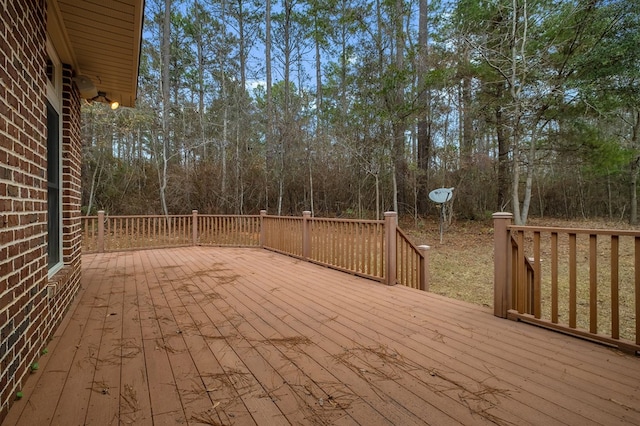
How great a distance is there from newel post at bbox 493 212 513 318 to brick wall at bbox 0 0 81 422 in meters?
3.21

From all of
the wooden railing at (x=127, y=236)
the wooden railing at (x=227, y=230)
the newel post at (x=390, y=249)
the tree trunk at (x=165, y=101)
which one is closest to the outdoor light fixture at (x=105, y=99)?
the wooden railing at (x=127, y=236)

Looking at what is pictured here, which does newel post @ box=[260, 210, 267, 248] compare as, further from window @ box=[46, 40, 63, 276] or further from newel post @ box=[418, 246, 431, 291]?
window @ box=[46, 40, 63, 276]

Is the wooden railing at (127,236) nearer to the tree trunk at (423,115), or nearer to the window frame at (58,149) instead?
the window frame at (58,149)

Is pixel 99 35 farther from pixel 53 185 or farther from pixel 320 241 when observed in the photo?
pixel 320 241

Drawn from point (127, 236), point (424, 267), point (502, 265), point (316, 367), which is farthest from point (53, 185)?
point (127, 236)

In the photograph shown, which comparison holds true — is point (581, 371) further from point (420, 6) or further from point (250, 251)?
point (420, 6)

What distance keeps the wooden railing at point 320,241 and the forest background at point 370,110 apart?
2319 millimetres

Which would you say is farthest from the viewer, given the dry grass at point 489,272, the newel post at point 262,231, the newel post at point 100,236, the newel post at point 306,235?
the newel post at point 262,231

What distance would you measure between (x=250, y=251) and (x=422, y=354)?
5.30 meters

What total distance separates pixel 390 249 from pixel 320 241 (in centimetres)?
149

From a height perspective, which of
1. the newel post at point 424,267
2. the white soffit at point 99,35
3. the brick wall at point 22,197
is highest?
the white soffit at point 99,35

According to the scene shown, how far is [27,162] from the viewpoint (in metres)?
1.81

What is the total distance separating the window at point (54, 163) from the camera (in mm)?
2809

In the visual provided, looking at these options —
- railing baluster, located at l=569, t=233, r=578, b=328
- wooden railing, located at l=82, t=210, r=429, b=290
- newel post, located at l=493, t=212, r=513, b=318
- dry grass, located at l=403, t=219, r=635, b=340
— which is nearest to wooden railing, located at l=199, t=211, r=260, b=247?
wooden railing, located at l=82, t=210, r=429, b=290
